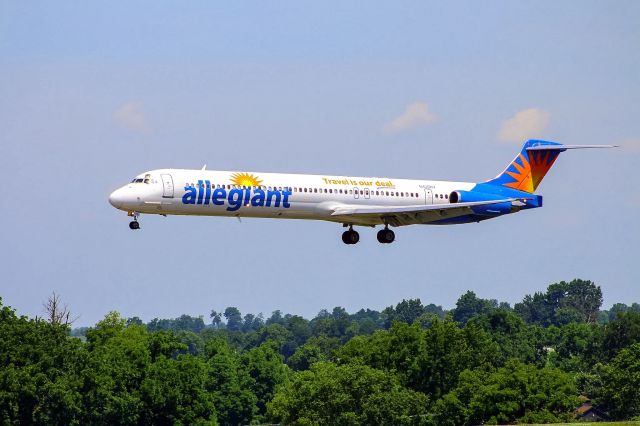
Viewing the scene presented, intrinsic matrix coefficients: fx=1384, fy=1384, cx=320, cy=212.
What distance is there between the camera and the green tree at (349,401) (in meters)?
111

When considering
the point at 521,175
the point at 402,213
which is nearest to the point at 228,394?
the point at 521,175

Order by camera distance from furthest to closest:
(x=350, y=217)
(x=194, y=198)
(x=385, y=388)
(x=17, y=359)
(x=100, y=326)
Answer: (x=100, y=326)
(x=385, y=388)
(x=17, y=359)
(x=350, y=217)
(x=194, y=198)

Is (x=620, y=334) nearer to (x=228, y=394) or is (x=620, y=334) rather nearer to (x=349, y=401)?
(x=228, y=394)

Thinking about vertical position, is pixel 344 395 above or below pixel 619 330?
below

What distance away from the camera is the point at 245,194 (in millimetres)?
78625

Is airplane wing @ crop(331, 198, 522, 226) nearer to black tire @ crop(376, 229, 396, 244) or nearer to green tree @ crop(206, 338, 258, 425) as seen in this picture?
black tire @ crop(376, 229, 396, 244)

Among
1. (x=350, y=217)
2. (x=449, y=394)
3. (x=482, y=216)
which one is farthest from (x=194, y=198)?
(x=449, y=394)

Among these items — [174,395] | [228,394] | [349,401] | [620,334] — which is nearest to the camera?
[349,401]

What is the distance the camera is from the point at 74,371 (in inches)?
4385

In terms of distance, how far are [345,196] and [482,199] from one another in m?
11.3

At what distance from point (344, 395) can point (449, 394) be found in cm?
1388

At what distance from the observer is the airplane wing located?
83062 millimetres

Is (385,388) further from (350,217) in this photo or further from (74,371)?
(350,217)

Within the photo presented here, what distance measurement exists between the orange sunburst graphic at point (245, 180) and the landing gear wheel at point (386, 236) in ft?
36.2
